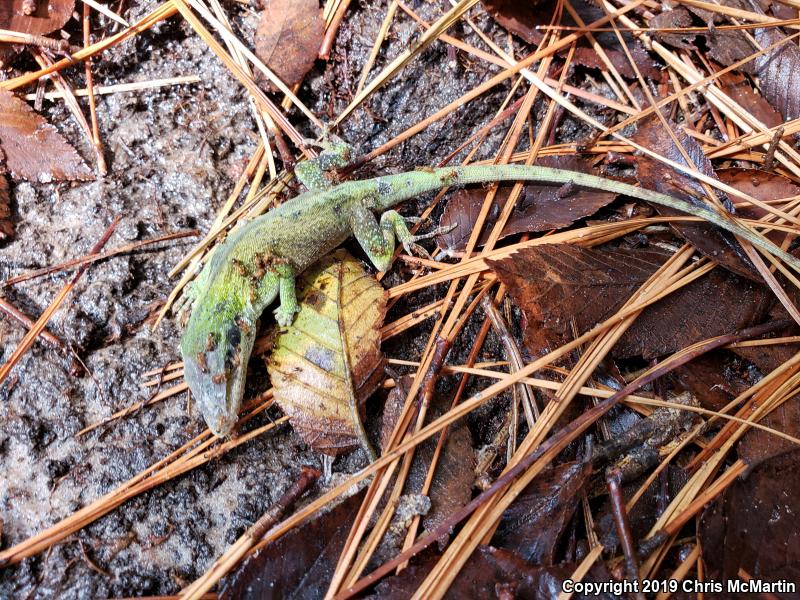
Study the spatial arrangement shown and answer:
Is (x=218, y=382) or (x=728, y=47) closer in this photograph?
(x=218, y=382)

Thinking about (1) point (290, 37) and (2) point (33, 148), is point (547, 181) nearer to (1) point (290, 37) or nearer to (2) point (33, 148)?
(1) point (290, 37)

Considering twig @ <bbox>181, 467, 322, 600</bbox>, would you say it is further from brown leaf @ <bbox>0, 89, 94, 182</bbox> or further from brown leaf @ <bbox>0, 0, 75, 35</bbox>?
brown leaf @ <bbox>0, 0, 75, 35</bbox>

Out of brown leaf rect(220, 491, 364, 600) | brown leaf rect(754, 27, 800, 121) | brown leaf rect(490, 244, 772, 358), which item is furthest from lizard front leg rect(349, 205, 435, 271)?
brown leaf rect(754, 27, 800, 121)

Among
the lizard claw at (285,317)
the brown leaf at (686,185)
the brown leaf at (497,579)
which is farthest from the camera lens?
the lizard claw at (285,317)

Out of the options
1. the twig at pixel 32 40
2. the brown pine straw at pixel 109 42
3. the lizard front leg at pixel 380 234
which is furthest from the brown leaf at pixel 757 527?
the twig at pixel 32 40

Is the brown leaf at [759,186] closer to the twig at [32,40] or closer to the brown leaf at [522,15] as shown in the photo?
the brown leaf at [522,15]

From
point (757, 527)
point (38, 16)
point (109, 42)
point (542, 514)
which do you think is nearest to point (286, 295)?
point (542, 514)
